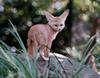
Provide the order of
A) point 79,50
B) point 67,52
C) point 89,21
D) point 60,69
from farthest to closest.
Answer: point 89,21 < point 79,50 < point 67,52 < point 60,69

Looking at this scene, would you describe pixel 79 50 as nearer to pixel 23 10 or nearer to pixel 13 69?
pixel 23 10

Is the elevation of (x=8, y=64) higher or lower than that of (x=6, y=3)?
higher

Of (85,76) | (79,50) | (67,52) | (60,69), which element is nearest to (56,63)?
(60,69)

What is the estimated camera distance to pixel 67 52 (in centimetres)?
1037

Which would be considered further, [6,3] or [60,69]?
[6,3]

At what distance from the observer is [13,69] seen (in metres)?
5.43

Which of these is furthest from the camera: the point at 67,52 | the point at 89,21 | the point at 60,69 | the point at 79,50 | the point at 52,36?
the point at 89,21

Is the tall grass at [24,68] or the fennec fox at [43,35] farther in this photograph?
the fennec fox at [43,35]

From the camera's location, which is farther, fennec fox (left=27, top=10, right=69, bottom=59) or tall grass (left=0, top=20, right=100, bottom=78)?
fennec fox (left=27, top=10, right=69, bottom=59)

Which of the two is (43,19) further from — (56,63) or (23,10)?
(56,63)

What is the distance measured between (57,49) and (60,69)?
536cm

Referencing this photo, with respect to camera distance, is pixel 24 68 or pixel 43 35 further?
pixel 43 35

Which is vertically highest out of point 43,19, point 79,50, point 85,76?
point 85,76

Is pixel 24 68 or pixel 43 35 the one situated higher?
pixel 43 35
